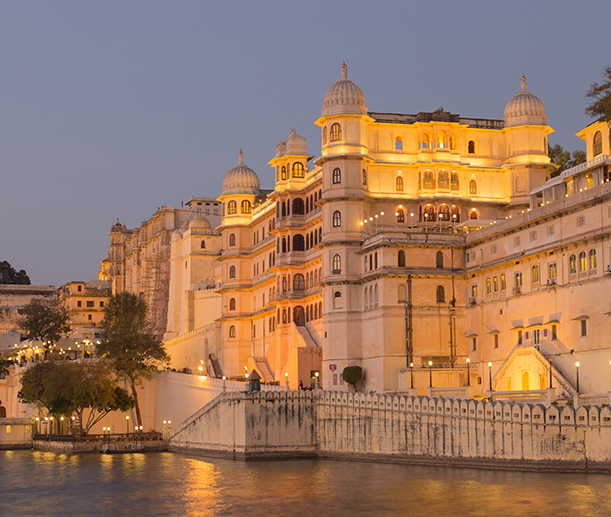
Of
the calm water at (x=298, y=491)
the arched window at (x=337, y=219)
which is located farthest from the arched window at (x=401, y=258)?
the calm water at (x=298, y=491)

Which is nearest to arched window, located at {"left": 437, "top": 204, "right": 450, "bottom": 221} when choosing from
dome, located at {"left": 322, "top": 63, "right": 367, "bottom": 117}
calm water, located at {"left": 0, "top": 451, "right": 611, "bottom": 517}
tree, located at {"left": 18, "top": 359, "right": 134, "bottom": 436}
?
dome, located at {"left": 322, "top": 63, "right": 367, "bottom": 117}

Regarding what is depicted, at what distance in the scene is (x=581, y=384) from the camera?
5591cm

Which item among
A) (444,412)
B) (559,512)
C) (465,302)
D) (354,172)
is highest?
(354,172)

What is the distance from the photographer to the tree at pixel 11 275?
183 m

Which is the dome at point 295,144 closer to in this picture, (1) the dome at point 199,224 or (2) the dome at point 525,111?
(2) the dome at point 525,111

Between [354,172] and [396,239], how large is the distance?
20.8 ft

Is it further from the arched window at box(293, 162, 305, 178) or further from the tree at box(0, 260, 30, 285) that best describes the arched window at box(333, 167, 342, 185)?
the tree at box(0, 260, 30, 285)

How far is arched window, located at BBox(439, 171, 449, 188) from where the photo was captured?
74.4m

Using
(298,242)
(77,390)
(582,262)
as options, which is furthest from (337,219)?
(77,390)

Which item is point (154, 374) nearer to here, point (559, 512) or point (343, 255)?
point (343, 255)

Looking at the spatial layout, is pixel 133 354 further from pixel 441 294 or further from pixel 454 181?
pixel 454 181

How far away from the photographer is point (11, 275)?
18412 cm

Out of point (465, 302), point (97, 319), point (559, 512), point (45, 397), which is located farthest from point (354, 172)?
point (97, 319)

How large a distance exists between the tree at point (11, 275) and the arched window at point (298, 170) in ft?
361
